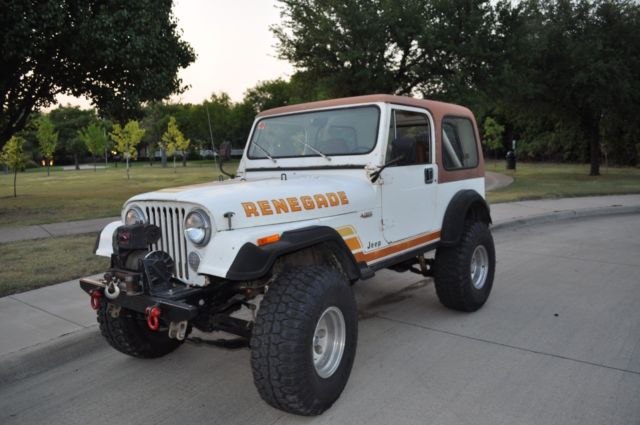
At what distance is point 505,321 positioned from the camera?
472 centimetres

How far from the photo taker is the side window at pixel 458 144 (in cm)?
478

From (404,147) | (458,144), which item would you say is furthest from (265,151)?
(458,144)

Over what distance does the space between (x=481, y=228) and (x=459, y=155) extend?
77 cm

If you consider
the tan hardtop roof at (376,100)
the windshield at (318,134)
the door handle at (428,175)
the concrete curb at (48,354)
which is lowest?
the concrete curb at (48,354)

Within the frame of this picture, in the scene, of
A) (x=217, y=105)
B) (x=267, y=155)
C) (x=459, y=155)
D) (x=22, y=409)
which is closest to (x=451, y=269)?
(x=459, y=155)

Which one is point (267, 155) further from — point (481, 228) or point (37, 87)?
point (37, 87)

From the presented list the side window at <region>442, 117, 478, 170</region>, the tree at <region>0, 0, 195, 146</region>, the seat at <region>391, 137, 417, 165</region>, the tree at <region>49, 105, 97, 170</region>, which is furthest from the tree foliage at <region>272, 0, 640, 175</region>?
the tree at <region>49, 105, 97, 170</region>

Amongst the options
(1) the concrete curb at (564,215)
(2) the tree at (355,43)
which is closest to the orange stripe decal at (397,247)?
(1) the concrete curb at (564,215)

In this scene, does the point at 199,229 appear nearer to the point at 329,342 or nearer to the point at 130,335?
the point at 329,342

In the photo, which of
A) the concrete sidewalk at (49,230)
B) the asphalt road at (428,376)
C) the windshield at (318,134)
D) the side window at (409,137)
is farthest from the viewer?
the concrete sidewalk at (49,230)

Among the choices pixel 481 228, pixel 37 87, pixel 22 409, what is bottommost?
pixel 22 409

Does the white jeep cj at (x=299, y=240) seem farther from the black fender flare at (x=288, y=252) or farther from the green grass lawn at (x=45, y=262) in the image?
the green grass lawn at (x=45, y=262)

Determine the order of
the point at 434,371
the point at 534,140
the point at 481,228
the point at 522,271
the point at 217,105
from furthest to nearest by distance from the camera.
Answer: the point at 217,105, the point at 534,140, the point at 522,271, the point at 481,228, the point at 434,371

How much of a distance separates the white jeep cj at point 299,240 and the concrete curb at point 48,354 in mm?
731
